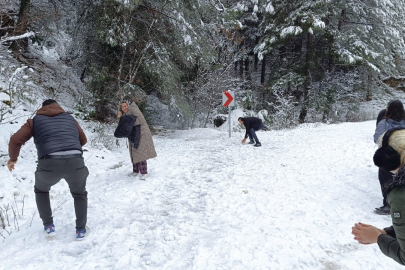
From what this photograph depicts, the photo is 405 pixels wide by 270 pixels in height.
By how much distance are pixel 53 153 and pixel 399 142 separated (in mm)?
3327

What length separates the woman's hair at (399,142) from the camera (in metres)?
1.85

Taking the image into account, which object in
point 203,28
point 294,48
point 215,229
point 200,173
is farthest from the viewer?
point 294,48

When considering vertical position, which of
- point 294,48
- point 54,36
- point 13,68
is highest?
point 294,48

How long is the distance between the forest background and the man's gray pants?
3680 millimetres

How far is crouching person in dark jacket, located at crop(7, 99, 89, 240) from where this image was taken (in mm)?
3121

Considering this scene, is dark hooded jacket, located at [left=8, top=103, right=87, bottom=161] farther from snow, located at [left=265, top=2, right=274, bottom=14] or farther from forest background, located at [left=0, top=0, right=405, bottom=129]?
snow, located at [left=265, top=2, right=274, bottom=14]

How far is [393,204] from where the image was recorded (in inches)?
64.3

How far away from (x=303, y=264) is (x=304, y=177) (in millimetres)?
3414

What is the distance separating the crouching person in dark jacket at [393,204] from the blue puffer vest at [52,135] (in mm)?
3030

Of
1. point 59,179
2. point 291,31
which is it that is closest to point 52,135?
point 59,179

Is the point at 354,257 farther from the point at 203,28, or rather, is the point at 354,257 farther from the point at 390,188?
the point at 203,28

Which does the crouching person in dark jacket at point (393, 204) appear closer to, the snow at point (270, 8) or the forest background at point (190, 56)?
the forest background at point (190, 56)

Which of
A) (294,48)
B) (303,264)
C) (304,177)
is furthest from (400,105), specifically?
(294,48)

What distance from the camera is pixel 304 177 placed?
6.07m
